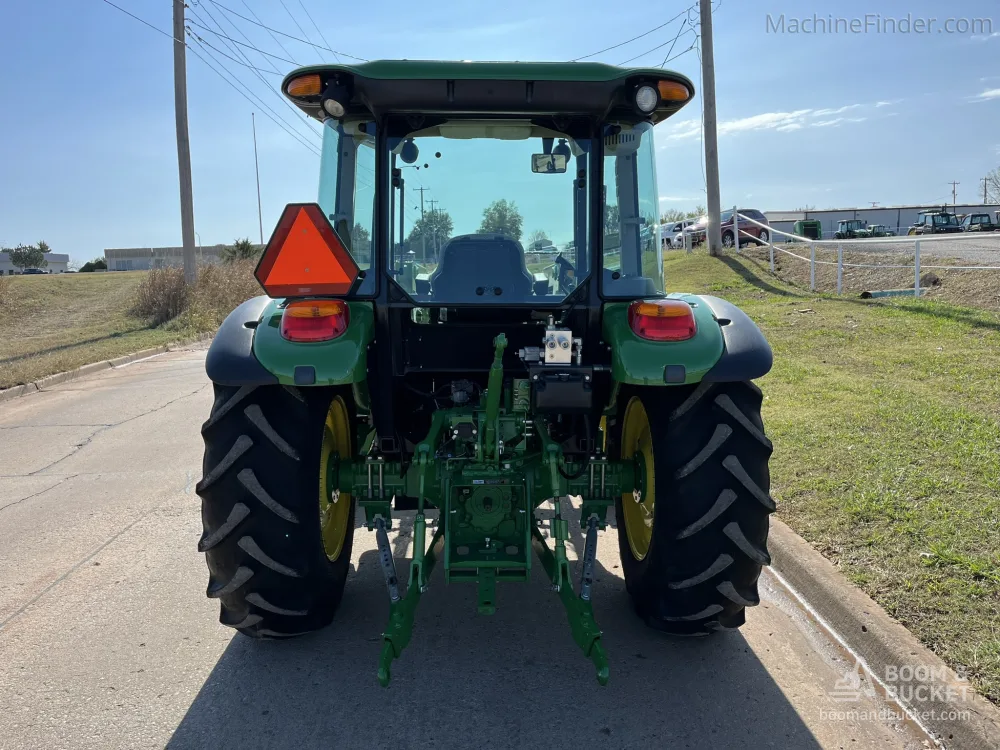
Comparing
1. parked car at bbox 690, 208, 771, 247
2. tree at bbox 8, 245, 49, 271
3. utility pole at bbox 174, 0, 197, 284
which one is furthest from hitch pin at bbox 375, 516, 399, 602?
tree at bbox 8, 245, 49, 271

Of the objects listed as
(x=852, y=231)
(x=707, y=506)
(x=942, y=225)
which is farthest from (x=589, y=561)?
(x=942, y=225)

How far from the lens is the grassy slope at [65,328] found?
42.9 ft

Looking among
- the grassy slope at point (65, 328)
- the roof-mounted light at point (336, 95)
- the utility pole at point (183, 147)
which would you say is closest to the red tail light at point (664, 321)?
the roof-mounted light at point (336, 95)

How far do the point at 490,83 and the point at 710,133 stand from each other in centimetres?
1923

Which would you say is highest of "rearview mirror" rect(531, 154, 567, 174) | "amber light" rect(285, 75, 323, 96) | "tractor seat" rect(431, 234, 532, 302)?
"amber light" rect(285, 75, 323, 96)

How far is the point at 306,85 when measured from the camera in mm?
3211

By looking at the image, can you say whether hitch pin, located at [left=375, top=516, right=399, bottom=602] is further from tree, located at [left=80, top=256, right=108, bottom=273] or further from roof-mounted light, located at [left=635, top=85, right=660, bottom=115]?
tree, located at [left=80, top=256, right=108, bottom=273]

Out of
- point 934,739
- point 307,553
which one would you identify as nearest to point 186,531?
point 307,553

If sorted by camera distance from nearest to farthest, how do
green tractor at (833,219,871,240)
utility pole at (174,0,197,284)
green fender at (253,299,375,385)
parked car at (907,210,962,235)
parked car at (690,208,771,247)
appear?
green fender at (253,299,375,385) → utility pole at (174,0,197,284) → parked car at (690,208,771,247) → green tractor at (833,219,871,240) → parked car at (907,210,962,235)

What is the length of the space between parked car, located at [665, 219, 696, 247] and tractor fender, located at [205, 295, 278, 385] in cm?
2856

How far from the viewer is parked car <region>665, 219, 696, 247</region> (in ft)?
102

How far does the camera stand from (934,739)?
9.43ft

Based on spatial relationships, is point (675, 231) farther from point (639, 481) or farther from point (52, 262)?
point (52, 262)

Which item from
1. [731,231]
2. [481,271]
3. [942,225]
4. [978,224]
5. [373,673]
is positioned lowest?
[373,673]
